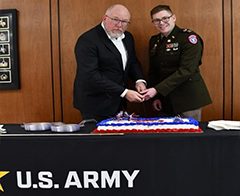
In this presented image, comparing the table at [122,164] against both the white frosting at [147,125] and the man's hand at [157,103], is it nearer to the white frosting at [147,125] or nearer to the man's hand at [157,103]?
the white frosting at [147,125]

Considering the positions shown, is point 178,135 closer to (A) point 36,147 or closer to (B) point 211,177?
(B) point 211,177

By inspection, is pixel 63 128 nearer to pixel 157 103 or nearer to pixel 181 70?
pixel 181 70

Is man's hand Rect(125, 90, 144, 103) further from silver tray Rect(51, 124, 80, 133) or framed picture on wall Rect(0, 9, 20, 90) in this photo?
framed picture on wall Rect(0, 9, 20, 90)

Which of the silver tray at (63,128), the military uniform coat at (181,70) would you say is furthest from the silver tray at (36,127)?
the military uniform coat at (181,70)

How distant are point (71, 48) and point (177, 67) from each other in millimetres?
1168

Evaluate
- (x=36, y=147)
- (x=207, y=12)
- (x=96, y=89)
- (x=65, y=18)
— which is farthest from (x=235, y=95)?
(x=36, y=147)

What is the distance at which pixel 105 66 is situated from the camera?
2.28 meters

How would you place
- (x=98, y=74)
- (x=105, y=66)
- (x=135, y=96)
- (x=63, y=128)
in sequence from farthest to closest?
(x=105, y=66), (x=98, y=74), (x=135, y=96), (x=63, y=128)

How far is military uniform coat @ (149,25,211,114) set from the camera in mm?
2166

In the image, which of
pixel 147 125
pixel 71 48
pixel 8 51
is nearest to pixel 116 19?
pixel 71 48

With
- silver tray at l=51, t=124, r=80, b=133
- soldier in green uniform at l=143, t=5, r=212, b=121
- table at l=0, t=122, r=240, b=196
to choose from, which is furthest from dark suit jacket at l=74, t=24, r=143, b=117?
table at l=0, t=122, r=240, b=196

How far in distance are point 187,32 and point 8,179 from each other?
5.76 feet

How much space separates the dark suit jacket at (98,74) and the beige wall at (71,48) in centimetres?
53

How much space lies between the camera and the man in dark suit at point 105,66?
7.09 feet
